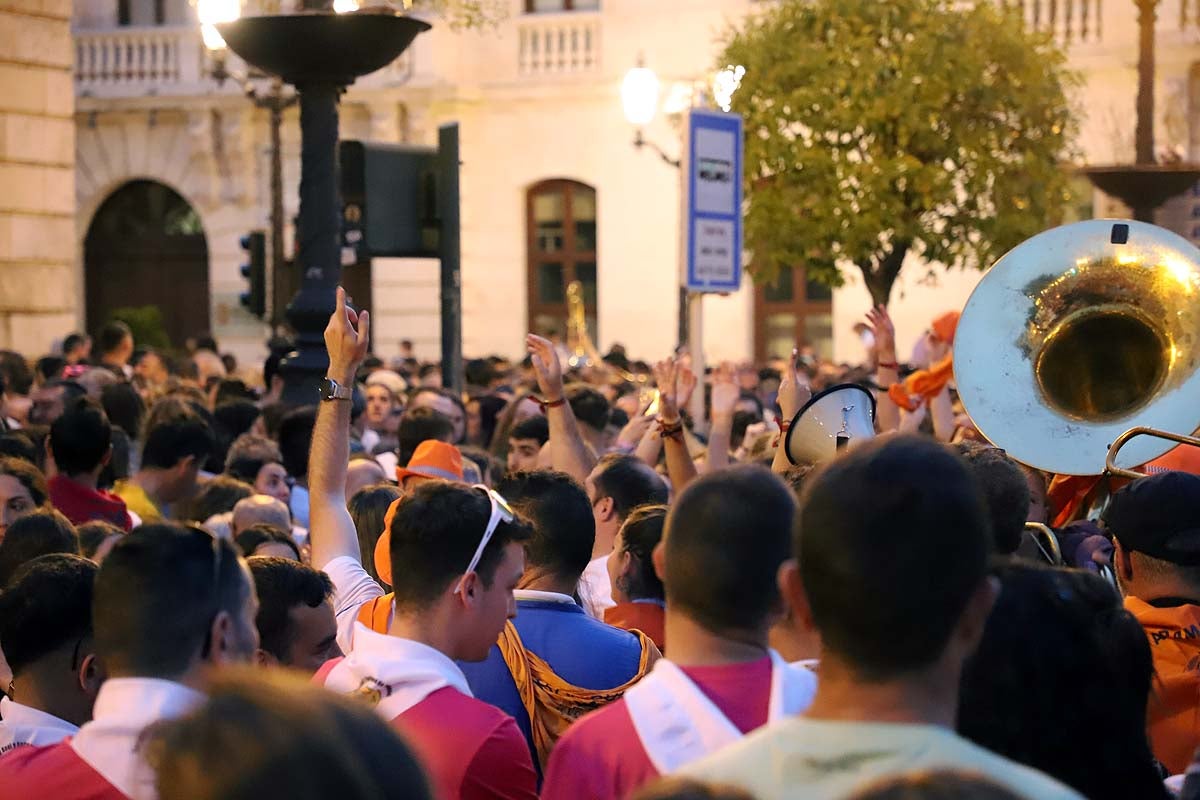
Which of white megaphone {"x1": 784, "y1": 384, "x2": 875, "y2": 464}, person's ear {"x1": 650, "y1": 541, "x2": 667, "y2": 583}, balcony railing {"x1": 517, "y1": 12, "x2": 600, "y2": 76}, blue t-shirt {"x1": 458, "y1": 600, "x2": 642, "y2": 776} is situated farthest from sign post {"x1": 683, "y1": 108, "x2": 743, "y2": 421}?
balcony railing {"x1": 517, "y1": 12, "x2": 600, "y2": 76}

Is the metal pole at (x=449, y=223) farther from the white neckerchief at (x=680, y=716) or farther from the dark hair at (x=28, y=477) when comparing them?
the white neckerchief at (x=680, y=716)

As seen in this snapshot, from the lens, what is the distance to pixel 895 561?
221 centimetres

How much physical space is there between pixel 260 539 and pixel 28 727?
5.02 ft

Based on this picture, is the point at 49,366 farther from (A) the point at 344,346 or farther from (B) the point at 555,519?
(B) the point at 555,519

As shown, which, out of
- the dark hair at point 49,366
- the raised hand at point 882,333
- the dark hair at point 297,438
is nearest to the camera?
the raised hand at point 882,333

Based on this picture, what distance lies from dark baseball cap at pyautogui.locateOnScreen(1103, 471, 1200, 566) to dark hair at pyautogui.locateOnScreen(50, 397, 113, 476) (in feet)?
12.4

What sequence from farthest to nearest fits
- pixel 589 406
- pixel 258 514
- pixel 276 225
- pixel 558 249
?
pixel 558 249 → pixel 276 225 → pixel 589 406 → pixel 258 514

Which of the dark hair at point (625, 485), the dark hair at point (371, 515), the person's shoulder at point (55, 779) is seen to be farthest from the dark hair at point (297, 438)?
the person's shoulder at point (55, 779)

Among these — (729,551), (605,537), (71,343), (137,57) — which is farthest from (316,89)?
(137,57)

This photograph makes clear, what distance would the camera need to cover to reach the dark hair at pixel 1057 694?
2680 mm

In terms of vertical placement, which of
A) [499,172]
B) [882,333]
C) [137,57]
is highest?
[137,57]

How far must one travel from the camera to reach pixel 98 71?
1074 inches

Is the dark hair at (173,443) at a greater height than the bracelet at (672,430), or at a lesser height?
lesser

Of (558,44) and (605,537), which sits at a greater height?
(558,44)
